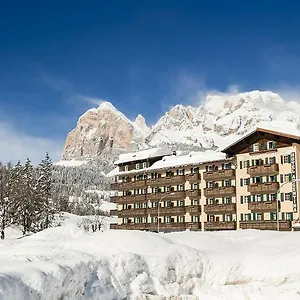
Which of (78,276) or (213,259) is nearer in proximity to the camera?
(78,276)

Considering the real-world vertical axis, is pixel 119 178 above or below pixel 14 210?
above

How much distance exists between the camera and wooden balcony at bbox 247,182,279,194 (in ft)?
198

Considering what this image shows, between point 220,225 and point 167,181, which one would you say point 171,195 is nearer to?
point 167,181

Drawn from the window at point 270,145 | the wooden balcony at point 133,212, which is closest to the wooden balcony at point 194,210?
the wooden balcony at point 133,212

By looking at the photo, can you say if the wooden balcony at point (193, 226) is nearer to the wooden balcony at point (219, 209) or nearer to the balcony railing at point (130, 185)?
the wooden balcony at point (219, 209)

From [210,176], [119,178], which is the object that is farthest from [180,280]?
[119,178]

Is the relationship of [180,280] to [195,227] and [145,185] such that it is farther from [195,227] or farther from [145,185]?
[145,185]

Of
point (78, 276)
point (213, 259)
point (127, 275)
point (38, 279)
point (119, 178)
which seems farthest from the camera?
point (119, 178)

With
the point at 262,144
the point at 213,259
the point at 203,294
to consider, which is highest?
the point at 262,144

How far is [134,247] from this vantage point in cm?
2159

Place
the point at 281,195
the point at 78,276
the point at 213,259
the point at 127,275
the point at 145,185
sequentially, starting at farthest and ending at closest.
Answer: the point at 145,185
the point at 281,195
the point at 213,259
the point at 127,275
the point at 78,276

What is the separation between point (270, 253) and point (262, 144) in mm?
41445

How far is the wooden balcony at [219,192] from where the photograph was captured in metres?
66.4

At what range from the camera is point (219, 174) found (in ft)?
223
